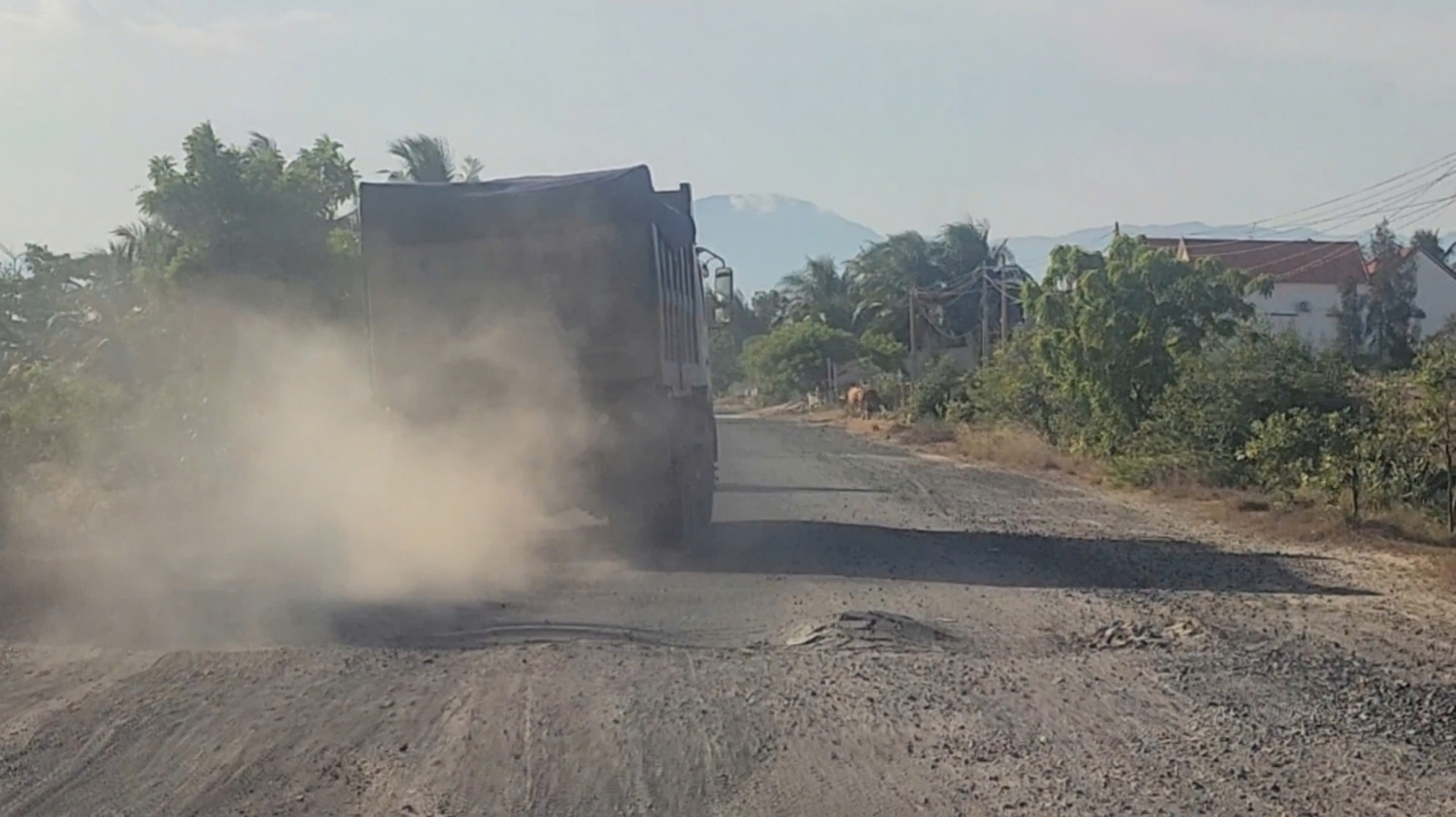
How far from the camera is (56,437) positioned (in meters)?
20.8

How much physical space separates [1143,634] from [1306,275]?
51356 mm

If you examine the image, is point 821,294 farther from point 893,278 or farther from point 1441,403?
point 1441,403

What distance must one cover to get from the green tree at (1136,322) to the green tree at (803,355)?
146 feet

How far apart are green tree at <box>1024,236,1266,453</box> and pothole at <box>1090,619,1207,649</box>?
599 inches

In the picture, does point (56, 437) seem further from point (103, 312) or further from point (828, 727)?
point (828, 727)

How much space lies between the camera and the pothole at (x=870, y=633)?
9.27 m

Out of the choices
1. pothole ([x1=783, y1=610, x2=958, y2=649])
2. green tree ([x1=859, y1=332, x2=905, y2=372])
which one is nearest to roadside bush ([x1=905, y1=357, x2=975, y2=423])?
green tree ([x1=859, y1=332, x2=905, y2=372])

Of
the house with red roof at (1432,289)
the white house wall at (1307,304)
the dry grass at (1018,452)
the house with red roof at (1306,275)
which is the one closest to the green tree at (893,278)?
the house with red roof at (1306,275)

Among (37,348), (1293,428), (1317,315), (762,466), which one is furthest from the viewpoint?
(1317,315)

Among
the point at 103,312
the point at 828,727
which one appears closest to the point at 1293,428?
the point at 828,727

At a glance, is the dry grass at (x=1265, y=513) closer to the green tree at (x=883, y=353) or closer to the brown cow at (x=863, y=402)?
the brown cow at (x=863, y=402)

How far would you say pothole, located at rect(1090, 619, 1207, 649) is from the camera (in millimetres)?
9281

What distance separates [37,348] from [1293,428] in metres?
26.6

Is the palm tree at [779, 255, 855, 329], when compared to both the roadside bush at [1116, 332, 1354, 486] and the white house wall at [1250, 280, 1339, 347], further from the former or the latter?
the roadside bush at [1116, 332, 1354, 486]
